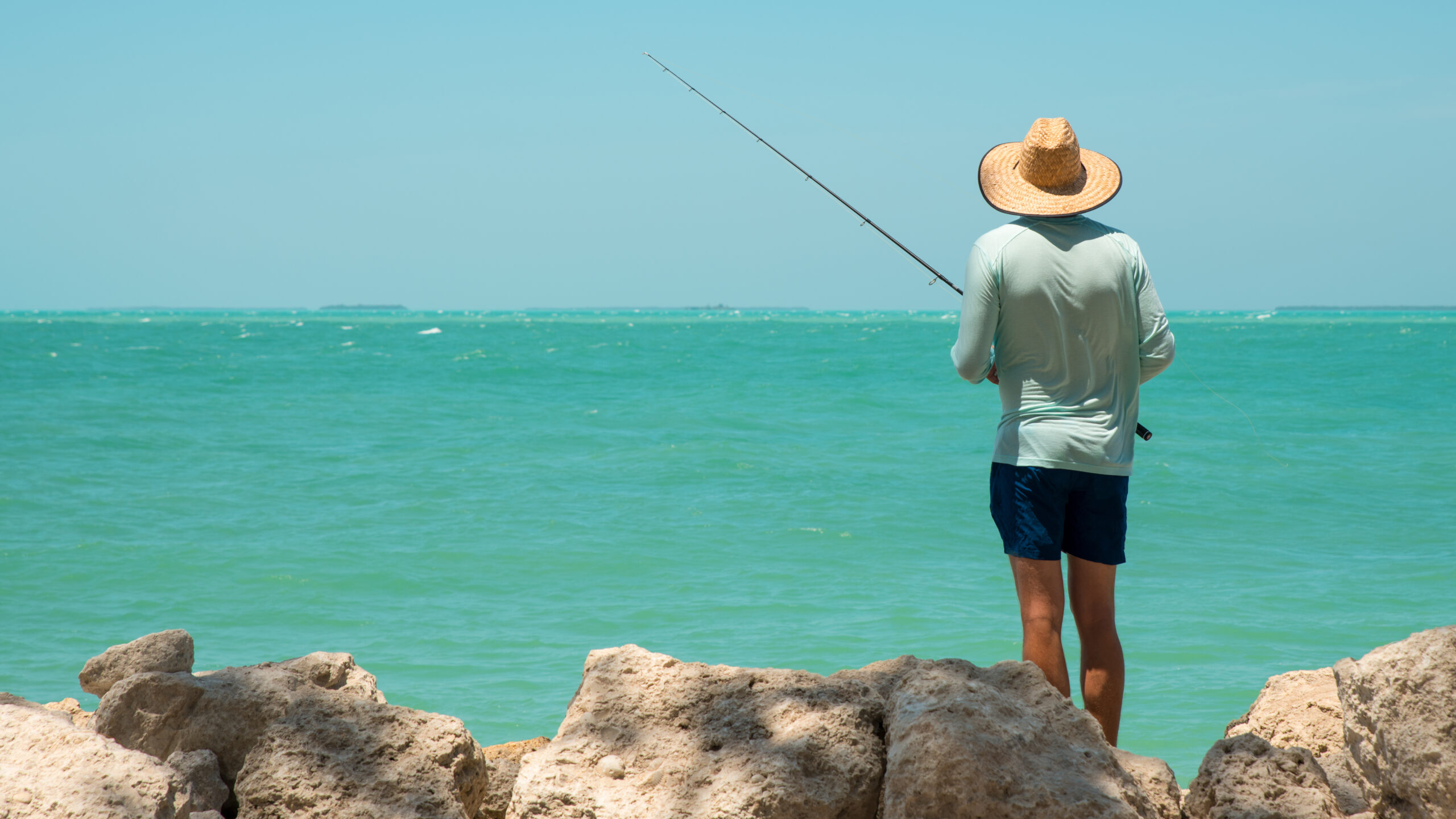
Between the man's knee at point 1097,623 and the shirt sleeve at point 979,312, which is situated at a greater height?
the shirt sleeve at point 979,312

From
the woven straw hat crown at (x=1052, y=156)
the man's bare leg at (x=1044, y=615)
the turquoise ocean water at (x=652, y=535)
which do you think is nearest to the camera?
the man's bare leg at (x=1044, y=615)

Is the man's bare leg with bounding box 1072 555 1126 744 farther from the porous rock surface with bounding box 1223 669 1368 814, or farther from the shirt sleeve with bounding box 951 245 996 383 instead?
the shirt sleeve with bounding box 951 245 996 383

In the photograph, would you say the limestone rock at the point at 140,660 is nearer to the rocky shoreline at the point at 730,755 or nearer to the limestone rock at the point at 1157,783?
the rocky shoreline at the point at 730,755

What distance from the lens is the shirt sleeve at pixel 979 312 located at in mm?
2311

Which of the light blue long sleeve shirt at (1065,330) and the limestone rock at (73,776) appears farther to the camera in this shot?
the light blue long sleeve shirt at (1065,330)

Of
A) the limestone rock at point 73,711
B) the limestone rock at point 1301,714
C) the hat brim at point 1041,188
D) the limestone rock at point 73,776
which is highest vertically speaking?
the hat brim at point 1041,188

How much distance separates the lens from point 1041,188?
8.04ft

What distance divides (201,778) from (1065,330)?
6.19 feet

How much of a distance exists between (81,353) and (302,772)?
93.4ft

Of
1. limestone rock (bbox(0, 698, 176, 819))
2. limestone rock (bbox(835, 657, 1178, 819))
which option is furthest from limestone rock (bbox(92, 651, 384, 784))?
limestone rock (bbox(835, 657, 1178, 819))

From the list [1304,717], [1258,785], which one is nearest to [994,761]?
[1258,785]

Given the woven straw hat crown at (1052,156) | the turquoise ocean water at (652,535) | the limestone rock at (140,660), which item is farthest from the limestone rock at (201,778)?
the turquoise ocean water at (652,535)

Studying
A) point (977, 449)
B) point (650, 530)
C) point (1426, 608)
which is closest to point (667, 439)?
point (977, 449)

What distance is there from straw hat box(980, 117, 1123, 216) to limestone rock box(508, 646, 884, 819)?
3.64ft
